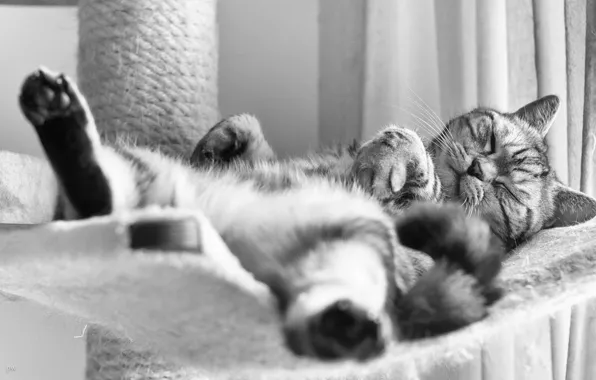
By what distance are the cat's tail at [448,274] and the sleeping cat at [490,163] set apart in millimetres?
399

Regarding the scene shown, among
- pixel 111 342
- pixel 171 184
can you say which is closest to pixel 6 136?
pixel 111 342

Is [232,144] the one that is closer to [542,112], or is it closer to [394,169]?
[394,169]

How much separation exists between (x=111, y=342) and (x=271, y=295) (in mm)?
594

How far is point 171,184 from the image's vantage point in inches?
28.1

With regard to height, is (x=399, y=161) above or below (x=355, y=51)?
below

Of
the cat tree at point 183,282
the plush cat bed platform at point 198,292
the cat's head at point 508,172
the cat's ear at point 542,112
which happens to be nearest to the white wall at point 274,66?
the cat tree at point 183,282

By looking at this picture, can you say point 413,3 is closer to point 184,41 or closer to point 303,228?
point 184,41

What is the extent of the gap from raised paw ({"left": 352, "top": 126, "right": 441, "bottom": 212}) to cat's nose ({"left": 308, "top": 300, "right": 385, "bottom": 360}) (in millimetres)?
465

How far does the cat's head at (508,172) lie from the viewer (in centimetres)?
121

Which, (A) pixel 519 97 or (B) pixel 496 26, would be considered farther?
(A) pixel 519 97

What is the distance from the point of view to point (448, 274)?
63cm

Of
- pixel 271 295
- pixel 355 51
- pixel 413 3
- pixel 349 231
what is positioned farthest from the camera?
pixel 355 51

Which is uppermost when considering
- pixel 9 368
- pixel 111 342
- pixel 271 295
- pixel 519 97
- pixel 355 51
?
pixel 355 51

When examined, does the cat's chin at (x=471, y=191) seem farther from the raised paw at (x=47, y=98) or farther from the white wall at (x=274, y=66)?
the raised paw at (x=47, y=98)
